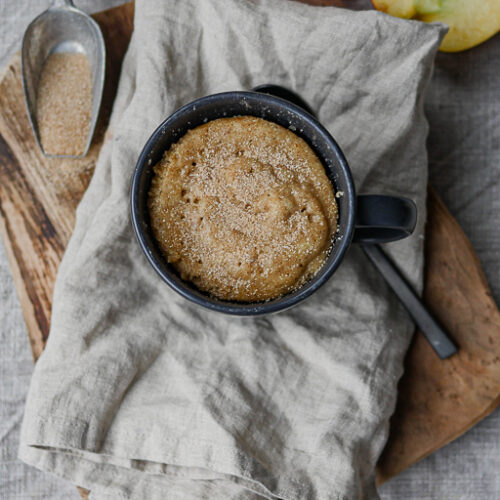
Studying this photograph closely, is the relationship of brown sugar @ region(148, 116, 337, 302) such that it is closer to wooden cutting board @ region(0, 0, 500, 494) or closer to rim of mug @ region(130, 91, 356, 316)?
rim of mug @ region(130, 91, 356, 316)

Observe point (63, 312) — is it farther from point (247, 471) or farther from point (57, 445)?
point (247, 471)

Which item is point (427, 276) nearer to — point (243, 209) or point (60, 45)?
point (243, 209)

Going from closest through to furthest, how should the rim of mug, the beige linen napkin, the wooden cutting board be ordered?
the rim of mug → the beige linen napkin → the wooden cutting board

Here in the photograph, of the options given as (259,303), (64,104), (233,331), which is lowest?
(233,331)

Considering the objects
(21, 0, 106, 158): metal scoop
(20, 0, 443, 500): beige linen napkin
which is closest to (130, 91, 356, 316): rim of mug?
(20, 0, 443, 500): beige linen napkin

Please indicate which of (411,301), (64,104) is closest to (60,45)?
(64,104)

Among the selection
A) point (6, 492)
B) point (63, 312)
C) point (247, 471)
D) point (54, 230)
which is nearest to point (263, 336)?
point (247, 471)

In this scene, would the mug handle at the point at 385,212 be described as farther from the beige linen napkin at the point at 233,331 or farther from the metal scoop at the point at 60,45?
the metal scoop at the point at 60,45
